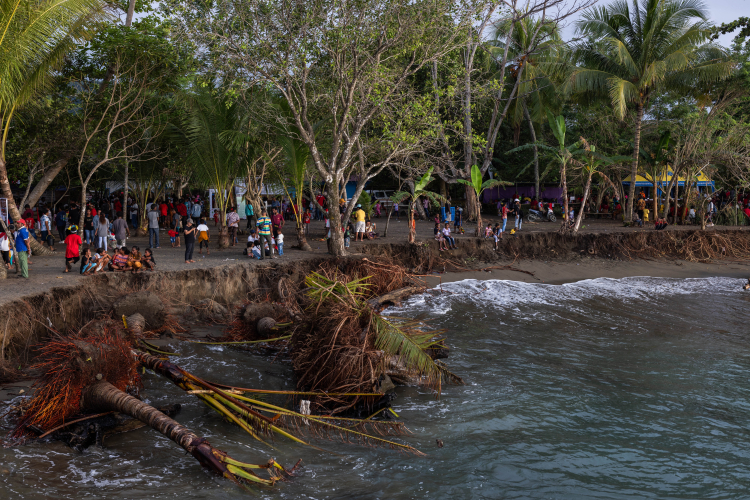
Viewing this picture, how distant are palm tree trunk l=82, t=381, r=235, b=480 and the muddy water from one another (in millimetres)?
555

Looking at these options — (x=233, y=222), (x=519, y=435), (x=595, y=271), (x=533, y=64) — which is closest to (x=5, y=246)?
(x=233, y=222)

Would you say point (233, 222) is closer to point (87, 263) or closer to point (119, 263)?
point (119, 263)

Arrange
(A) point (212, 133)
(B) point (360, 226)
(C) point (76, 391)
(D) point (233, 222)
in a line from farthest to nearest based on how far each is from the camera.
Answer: (B) point (360, 226), (D) point (233, 222), (A) point (212, 133), (C) point (76, 391)

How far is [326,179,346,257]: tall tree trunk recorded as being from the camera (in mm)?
16089

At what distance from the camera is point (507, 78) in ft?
97.5

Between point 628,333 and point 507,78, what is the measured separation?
21.0 meters

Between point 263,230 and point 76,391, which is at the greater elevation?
point 263,230

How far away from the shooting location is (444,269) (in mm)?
18188

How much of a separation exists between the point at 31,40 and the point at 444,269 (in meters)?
12.8

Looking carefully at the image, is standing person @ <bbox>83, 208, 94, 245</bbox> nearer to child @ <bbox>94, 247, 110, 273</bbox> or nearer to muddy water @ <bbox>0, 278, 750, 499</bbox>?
child @ <bbox>94, 247, 110, 273</bbox>

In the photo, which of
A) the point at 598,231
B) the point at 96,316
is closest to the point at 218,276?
the point at 96,316

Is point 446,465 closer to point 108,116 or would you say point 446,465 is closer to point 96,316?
point 96,316

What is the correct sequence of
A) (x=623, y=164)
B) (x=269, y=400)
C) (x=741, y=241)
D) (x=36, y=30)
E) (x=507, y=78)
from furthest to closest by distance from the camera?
(x=507, y=78) → (x=623, y=164) → (x=741, y=241) → (x=36, y=30) → (x=269, y=400)

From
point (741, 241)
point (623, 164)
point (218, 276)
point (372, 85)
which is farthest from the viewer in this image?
point (623, 164)
